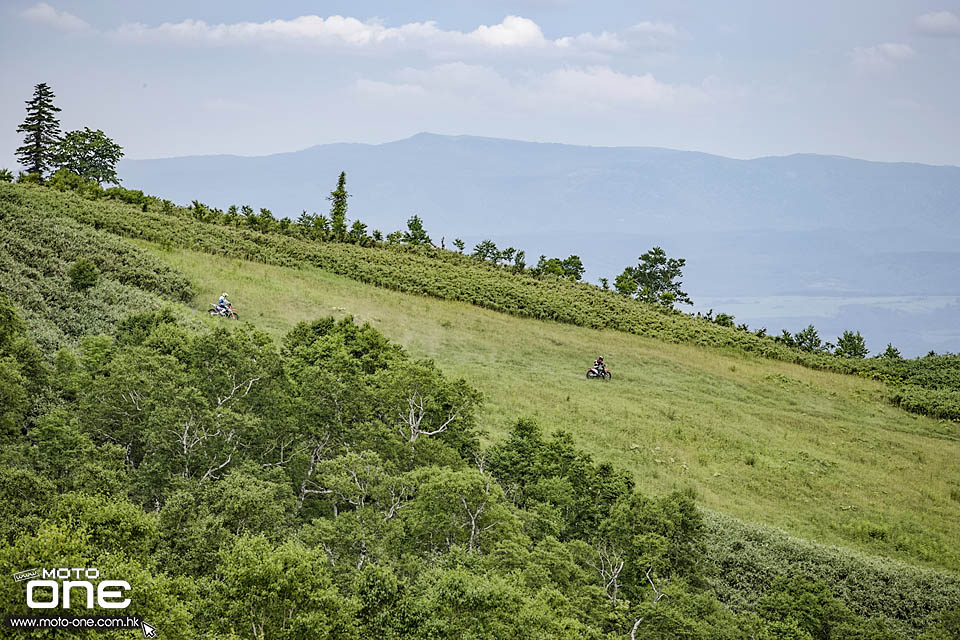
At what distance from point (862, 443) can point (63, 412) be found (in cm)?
3350

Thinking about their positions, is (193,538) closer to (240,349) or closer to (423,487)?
(423,487)

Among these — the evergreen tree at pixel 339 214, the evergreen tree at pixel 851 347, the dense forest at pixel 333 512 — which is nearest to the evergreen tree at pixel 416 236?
the evergreen tree at pixel 339 214

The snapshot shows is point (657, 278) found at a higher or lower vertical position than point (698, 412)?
higher

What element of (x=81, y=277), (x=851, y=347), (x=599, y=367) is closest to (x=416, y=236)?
(x=599, y=367)

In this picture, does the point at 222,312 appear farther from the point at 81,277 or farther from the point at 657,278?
the point at 657,278

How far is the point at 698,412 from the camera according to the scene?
35.9 metres

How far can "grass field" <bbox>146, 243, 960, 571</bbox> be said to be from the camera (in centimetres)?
2670

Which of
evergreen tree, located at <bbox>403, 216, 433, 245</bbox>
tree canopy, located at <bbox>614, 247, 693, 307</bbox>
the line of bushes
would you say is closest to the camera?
the line of bushes

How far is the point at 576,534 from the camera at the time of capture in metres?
17.7

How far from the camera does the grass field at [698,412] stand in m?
26.7

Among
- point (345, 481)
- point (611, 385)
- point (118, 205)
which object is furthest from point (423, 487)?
point (118, 205)

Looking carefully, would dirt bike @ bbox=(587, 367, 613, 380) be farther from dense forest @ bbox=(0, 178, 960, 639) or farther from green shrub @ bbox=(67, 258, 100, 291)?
green shrub @ bbox=(67, 258, 100, 291)

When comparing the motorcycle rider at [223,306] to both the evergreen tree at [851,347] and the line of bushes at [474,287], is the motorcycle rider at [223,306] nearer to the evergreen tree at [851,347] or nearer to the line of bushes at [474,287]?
the line of bushes at [474,287]

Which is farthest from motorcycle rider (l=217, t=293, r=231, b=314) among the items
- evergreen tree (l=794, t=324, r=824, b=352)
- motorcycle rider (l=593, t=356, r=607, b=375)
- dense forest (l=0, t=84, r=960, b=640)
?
evergreen tree (l=794, t=324, r=824, b=352)
